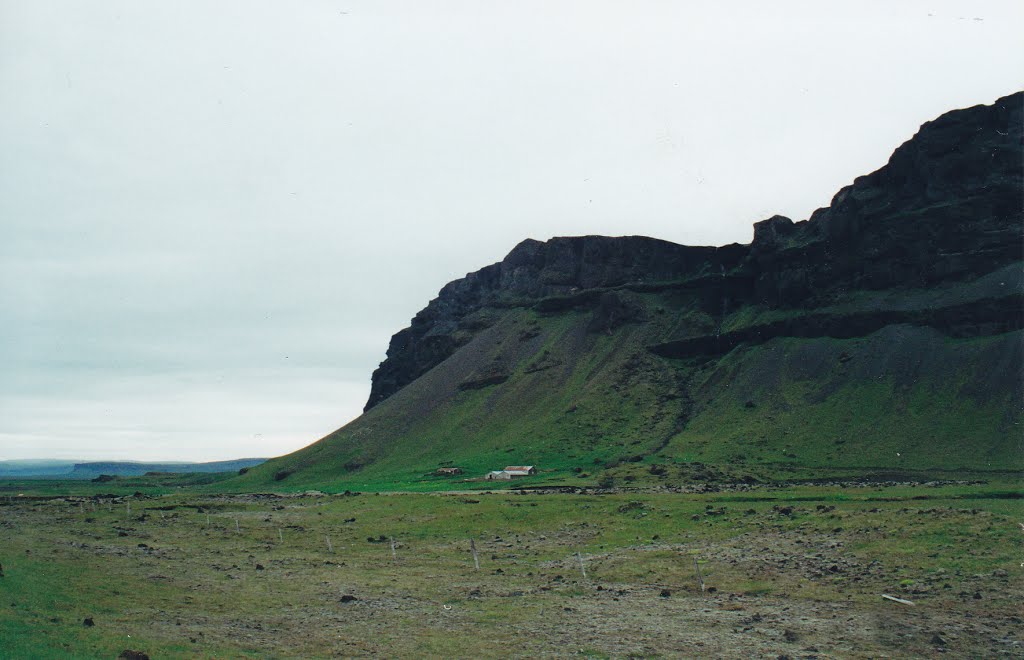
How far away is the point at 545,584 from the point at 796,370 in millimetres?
121096

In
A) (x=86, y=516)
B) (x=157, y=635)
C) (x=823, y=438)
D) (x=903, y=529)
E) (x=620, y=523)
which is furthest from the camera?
(x=823, y=438)

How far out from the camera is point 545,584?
36.5 meters

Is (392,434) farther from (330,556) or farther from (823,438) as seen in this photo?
(330,556)

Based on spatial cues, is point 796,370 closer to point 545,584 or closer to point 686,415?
point 686,415

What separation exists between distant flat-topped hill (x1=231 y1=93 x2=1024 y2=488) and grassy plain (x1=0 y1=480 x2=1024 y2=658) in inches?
1951

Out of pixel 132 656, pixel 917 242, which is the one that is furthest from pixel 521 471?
pixel 132 656

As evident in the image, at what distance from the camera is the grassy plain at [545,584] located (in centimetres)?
2508

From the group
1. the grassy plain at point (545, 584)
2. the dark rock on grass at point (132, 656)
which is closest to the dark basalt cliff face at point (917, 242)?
the grassy plain at point (545, 584)

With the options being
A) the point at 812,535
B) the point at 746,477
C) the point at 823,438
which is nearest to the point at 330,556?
the point at 812,535

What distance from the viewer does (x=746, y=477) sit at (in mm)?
100812

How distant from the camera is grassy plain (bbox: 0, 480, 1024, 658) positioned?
82.3 ft

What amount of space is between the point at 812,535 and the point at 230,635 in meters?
33.0

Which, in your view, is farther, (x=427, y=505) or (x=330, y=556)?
(x=427, y=505)

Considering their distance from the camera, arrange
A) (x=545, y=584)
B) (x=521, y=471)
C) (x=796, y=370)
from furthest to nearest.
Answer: (x=796, y=370)
(x=521, y=471)
(x=545, y=584)
